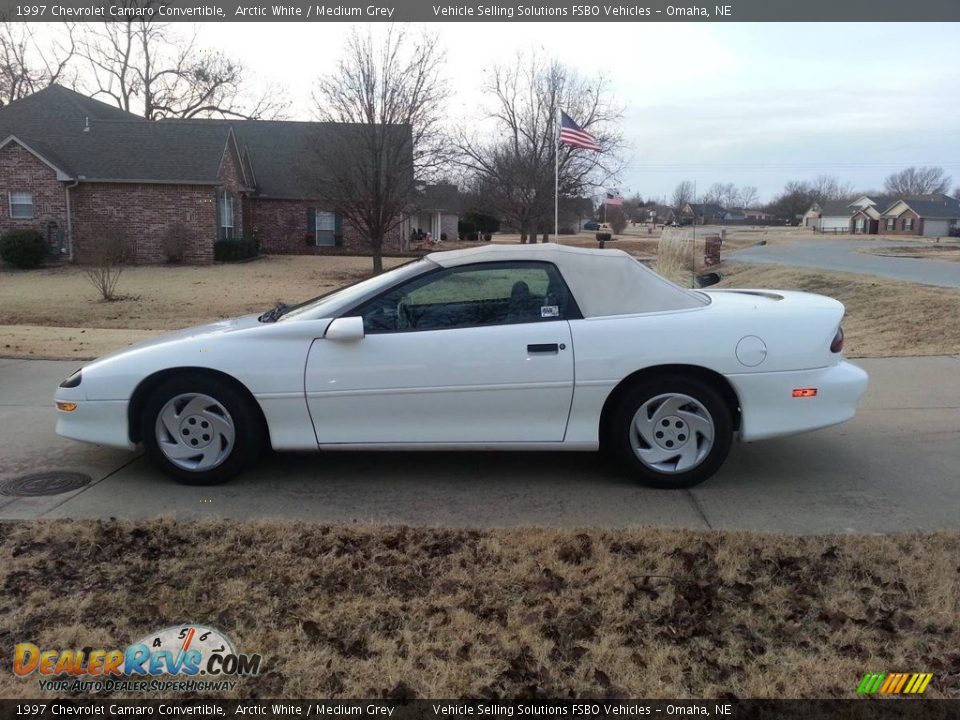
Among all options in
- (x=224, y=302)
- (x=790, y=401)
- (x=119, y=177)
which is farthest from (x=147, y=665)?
(x=119, y=177)

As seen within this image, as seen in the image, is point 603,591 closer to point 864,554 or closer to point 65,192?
point 864,554

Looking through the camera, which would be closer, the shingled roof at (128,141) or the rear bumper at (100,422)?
the rear bumper at (100,422)

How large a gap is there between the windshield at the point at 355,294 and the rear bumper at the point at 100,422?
1.12m

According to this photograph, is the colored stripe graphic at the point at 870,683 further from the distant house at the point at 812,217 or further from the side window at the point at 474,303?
the distant house at the point at 812,217

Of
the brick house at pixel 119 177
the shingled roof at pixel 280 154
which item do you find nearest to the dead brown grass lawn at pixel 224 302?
the brick house at pixel 119 177

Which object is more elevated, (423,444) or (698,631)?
(423,444)

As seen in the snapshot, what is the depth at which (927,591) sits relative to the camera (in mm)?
3258

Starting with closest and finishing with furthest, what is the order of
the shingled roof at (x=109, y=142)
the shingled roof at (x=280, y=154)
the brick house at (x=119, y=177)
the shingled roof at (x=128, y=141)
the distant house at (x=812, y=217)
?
the shingled roof at (x=128, y=141) → the brick house at (x=119, y=177) → the shingled roof at (x=280, y=154) → the shingled roof at (x=109, y=142) → the distant house at (x=812, y=217)

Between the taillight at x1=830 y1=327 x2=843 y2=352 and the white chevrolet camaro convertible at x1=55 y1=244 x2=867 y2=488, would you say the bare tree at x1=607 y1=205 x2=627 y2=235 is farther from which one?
the white chevrolet camaro convertible at x1=55 y1=244 x2=867 y2=488

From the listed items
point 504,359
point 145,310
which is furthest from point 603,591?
point 145,310

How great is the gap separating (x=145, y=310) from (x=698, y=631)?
1633cm

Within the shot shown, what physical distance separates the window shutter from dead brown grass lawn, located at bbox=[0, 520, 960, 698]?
34017 mm

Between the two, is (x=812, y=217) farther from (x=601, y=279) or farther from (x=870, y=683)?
(x=870, y=683)

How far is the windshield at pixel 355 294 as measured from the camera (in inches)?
184
